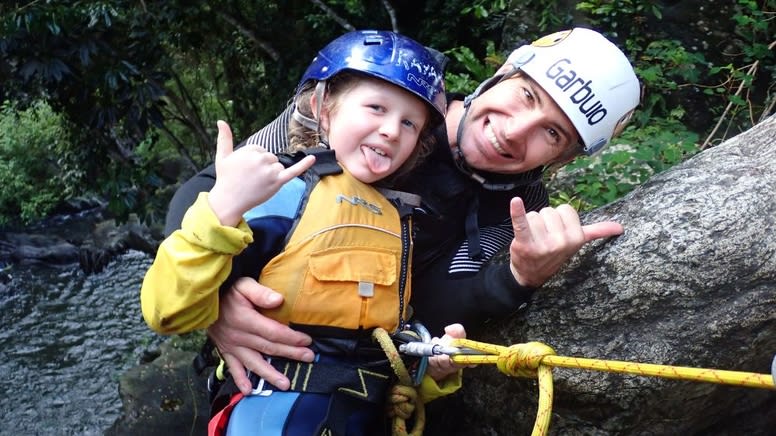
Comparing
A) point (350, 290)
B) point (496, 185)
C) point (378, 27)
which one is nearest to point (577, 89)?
point (496, 185)

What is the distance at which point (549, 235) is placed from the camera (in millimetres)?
2115

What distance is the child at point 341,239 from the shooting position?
204 cm

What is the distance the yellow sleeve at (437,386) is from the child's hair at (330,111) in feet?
2.15

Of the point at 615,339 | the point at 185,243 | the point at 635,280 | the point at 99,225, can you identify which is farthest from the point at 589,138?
the point at 99,225

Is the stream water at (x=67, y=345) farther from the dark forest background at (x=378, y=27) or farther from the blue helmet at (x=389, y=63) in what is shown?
the blue helmet at (x=389, y=63)

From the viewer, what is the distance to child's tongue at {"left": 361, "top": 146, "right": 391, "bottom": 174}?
2.14m

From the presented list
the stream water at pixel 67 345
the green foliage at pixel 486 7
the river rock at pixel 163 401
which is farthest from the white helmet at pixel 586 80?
the stream water at pixel 67 345

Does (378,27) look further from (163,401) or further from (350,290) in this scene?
(350,290)

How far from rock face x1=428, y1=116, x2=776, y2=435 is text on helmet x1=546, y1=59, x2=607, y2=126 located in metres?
0.32

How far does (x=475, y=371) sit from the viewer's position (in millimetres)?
2770

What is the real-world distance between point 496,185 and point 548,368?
35.7 inches

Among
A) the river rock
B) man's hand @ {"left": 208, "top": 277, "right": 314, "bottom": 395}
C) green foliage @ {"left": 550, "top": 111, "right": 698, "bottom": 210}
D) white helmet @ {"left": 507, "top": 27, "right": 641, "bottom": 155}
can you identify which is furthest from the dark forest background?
man's hand @ {"left": 208, "top": 277, "right": 314, "bottom": 395}

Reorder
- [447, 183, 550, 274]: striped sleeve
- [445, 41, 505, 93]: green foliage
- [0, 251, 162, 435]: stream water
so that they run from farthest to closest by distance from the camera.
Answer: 1. [0, 251, 162, 435]: stream water
2. [445, 41, 505, 93]: green foliage
3. [447, 183, 550, 274]: striped sleeve

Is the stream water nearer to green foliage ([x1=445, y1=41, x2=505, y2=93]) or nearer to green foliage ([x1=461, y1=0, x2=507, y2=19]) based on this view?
green foliage ([x1=445, y1=41, x2=505, y2=93])
